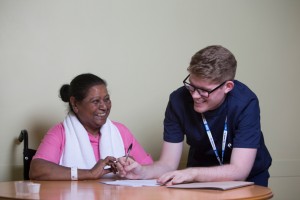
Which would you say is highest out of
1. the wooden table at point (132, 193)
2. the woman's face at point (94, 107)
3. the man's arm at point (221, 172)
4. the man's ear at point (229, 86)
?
the man's ear at point (229, 86)

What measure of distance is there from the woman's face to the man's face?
727 millimetres

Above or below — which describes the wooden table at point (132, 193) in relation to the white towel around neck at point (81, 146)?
below

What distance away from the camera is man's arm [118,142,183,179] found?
88.6 inches

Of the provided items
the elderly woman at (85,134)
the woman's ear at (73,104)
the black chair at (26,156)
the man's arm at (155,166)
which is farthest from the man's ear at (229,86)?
the black chair at (26,156)

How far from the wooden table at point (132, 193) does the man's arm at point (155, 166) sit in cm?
23

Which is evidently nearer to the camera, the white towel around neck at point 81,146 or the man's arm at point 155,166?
the man's arm at point 155,166

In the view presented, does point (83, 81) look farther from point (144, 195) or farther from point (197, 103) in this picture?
point (144, 195)

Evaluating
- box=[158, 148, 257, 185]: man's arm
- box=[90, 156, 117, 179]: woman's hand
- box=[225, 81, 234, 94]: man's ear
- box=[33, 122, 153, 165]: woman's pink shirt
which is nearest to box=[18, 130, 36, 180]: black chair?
box=[33, 122, 153, 165]: woman's pink shirt

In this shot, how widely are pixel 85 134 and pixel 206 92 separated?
90 cm

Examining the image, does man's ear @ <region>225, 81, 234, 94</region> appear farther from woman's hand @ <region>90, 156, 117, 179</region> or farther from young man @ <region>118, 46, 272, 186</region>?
woman's hand @ <region>90, 156, 117, 179</region>

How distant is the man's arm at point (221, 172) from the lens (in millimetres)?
1984

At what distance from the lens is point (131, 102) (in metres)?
3.35

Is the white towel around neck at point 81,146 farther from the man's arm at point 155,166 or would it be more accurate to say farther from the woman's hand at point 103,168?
the man's arm at point 155,166

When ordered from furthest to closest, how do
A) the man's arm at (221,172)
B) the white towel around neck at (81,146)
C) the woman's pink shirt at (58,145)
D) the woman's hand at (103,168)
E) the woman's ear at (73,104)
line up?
the woman's ear at (73,104)
the white towel around neck at (81,146)
the woman's pink shirt at (58,145)
the woman's hand at (103,168)
the man's arm at (221,172)
